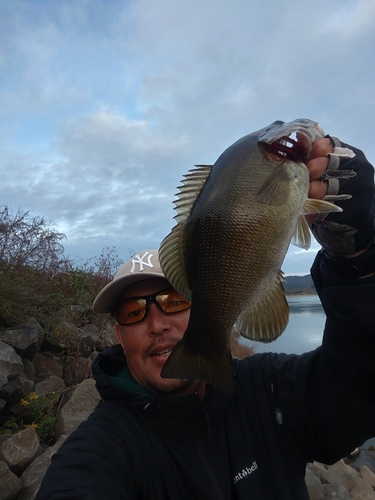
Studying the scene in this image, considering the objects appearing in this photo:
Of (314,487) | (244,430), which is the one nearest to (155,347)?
(244,430)

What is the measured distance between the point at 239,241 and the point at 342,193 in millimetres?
576

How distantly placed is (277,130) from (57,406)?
233 inches

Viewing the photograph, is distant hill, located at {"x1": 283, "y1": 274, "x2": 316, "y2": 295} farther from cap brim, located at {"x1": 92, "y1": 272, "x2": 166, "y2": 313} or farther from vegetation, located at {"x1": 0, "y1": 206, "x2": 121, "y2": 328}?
vegetation, located at {"x1": 0, "y1": 206, "x2": 121, "y2": 328}

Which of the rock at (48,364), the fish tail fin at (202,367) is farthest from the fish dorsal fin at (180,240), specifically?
the rock at (48,364)

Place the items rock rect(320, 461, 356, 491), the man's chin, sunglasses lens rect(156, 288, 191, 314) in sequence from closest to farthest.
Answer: the man's chin, sunglasses lens rect(156, 288, 191, 314), rock rect(320, 461, 356, 491)

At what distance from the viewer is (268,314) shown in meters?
1.68

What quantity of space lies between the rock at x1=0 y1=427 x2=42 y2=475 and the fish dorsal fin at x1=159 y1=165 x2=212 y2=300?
161 inches

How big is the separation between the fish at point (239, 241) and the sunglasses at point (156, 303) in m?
1.01

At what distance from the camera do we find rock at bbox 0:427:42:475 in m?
4.40

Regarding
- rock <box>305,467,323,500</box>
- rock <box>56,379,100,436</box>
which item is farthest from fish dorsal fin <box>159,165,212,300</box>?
rock <box>305,467,323,500</box>

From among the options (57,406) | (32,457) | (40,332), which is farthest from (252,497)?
(40,332)

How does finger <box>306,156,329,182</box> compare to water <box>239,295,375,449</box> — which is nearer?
finger <box>306,156,329,182</box>

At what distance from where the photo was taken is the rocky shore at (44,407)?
440 cm

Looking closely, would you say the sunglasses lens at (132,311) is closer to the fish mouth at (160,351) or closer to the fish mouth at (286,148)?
the fish mouth at (160,351)
